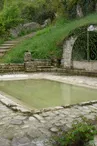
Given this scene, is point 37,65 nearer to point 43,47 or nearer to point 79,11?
point 43,47

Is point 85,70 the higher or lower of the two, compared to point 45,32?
lower

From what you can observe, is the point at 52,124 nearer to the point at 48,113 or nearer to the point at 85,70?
the point at 48,113

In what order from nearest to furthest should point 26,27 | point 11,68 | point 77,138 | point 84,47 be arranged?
point 77,138 → point 11,68 → point 84,47 → point 26,27

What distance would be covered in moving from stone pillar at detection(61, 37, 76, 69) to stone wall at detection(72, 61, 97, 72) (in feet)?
1.07

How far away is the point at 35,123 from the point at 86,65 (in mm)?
7983

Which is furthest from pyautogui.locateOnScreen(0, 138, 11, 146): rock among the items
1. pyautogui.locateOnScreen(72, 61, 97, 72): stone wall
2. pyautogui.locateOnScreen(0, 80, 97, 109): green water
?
pyautogui.locateOnScreen(72, 61, 97, 72): stone wall

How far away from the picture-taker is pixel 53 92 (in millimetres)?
7656

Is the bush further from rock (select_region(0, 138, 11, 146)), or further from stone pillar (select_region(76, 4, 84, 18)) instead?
stone pillar (select_region(76, 4, 84, 18))

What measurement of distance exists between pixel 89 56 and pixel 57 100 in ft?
22.2

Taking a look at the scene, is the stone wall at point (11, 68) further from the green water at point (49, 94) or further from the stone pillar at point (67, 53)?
the green water at point (49, 94)

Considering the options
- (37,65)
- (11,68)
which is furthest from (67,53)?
(11,68)

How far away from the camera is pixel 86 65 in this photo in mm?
11734

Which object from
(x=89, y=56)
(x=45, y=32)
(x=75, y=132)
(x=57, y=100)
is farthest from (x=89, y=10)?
(x=75, y=132)

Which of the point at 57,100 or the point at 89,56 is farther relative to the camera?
the point at 89,56
